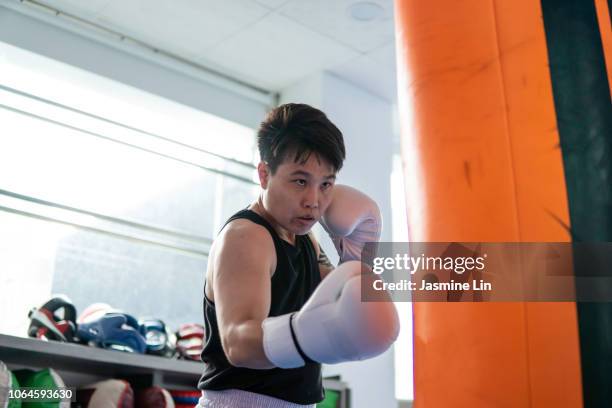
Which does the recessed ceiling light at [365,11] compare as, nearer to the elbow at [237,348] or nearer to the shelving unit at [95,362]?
the shelving unit at [95,362]

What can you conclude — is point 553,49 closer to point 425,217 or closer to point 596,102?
point 596,102

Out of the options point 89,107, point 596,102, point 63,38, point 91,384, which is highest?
point 63,38

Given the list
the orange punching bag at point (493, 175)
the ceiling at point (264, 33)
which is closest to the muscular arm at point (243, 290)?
the orange punching bag at point (493, 175)

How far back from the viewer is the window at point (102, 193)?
3.16 meters

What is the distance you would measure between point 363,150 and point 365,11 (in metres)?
0.90

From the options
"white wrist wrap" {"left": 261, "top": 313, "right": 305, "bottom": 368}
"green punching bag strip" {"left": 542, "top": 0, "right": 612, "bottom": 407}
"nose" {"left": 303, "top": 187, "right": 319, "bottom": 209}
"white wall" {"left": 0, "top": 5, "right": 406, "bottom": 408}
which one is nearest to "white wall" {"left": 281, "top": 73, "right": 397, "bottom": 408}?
"white wall" {"left": 0, "top": 5, "right": 406, "bottom": 408}

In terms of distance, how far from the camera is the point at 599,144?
3.93 ft

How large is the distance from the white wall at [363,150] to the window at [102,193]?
58 cm

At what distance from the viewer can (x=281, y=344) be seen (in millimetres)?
981

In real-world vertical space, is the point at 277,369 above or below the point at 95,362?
below

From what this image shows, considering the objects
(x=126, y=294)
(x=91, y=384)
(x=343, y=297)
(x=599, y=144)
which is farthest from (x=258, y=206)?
(x=126, y=294)

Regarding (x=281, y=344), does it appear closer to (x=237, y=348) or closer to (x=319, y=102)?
(x=237, y=348)

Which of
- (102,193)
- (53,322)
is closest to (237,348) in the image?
(53,322)

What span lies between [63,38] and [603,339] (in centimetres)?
306
